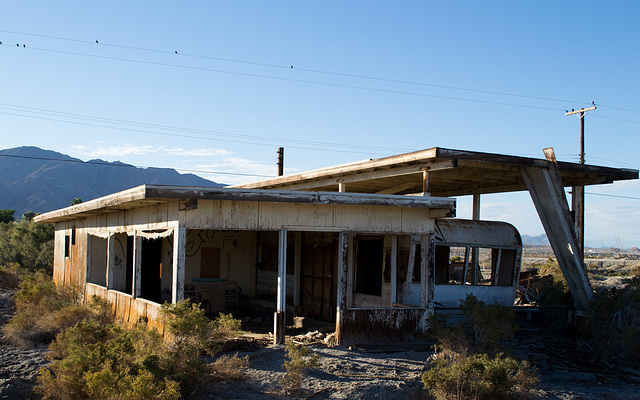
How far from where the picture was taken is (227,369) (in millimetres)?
8195

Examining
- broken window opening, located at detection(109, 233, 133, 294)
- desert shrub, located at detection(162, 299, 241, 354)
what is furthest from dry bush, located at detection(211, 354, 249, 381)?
broken window opening, located at detection(109, 233, 133, 294)

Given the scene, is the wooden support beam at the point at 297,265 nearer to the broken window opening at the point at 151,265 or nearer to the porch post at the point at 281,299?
the broken window opening at the point at 151,265

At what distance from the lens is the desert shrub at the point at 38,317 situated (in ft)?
38.0

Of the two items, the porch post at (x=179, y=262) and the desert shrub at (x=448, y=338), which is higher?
the porch post at (x=179, y=262)

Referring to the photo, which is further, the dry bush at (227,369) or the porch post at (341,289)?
the porch post at (341,289)

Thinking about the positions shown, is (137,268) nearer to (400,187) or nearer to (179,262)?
(179,262)

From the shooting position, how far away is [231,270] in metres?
16.8

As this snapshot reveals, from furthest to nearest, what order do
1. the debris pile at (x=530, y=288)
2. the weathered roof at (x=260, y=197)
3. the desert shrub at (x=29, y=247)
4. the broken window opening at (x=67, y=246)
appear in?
the desert shrub at (x=29, y=247), the broken window opening at (x=67, y=246), the debris pile at (x=530, y=288), the weathered roof at (x=260, y=197)

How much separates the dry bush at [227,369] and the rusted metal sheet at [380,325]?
2.82 meters

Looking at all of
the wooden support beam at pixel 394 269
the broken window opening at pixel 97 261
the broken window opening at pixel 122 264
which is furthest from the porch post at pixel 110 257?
the wooden support beam at pixel 394 269

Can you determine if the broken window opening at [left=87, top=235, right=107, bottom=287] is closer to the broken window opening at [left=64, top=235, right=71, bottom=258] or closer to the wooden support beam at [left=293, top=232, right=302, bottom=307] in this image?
the broken window opening at [left=64, top=235, right=71, bottom=258]

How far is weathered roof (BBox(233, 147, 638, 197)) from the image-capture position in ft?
38.2

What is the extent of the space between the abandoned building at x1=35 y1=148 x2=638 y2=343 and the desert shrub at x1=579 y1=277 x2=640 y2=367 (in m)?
0.84

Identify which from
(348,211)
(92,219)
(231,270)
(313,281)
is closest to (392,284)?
(348,211)
